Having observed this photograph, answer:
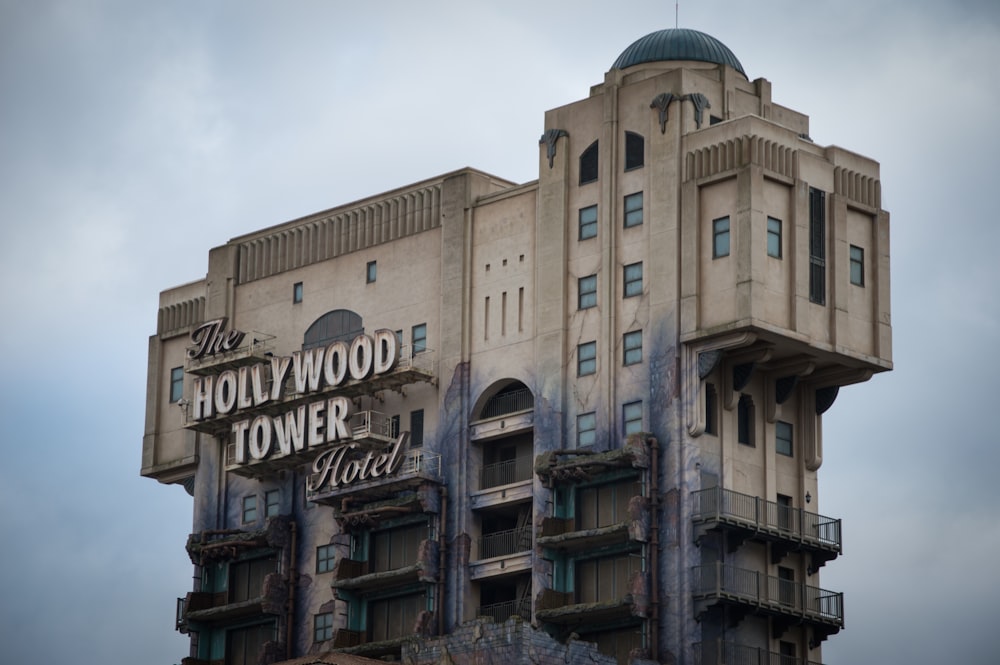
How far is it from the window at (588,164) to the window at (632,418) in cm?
1191

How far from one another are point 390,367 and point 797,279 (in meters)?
21.5

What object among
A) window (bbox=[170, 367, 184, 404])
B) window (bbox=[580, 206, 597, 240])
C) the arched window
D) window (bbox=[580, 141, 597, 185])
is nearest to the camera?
window (bbox=[580, 206, 597, 240])

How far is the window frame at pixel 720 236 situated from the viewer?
124m

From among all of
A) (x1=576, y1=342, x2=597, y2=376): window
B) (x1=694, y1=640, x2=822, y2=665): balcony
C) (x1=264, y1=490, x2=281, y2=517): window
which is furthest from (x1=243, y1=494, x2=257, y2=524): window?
(x1=694, y1=640, x2=822, y2=665): balcony

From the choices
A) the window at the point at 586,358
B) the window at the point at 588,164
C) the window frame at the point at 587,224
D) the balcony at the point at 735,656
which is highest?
the window at the point at 588,164

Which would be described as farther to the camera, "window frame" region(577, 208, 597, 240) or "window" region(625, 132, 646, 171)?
"window frame" region(577, 208, 597, 240)

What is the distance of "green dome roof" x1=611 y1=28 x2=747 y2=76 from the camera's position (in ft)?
439

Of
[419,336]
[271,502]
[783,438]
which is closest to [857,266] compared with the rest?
[783,438]

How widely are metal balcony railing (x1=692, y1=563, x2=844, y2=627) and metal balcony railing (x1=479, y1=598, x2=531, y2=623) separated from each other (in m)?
9.84

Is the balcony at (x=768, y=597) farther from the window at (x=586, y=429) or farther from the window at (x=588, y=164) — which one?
the window at (x=588, y=164)

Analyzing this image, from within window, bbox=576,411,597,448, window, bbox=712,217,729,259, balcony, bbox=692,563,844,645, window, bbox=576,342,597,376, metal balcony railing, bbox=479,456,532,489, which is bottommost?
balcony, bbox=692,563,844,645

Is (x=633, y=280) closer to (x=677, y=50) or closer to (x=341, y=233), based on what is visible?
(x=677, y=50)

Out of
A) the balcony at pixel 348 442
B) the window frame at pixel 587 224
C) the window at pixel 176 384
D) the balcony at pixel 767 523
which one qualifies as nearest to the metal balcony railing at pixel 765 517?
the balcony at pixel 767 523

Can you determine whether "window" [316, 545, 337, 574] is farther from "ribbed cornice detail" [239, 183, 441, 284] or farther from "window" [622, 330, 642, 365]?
"window" [622, 330, 642, 365]
